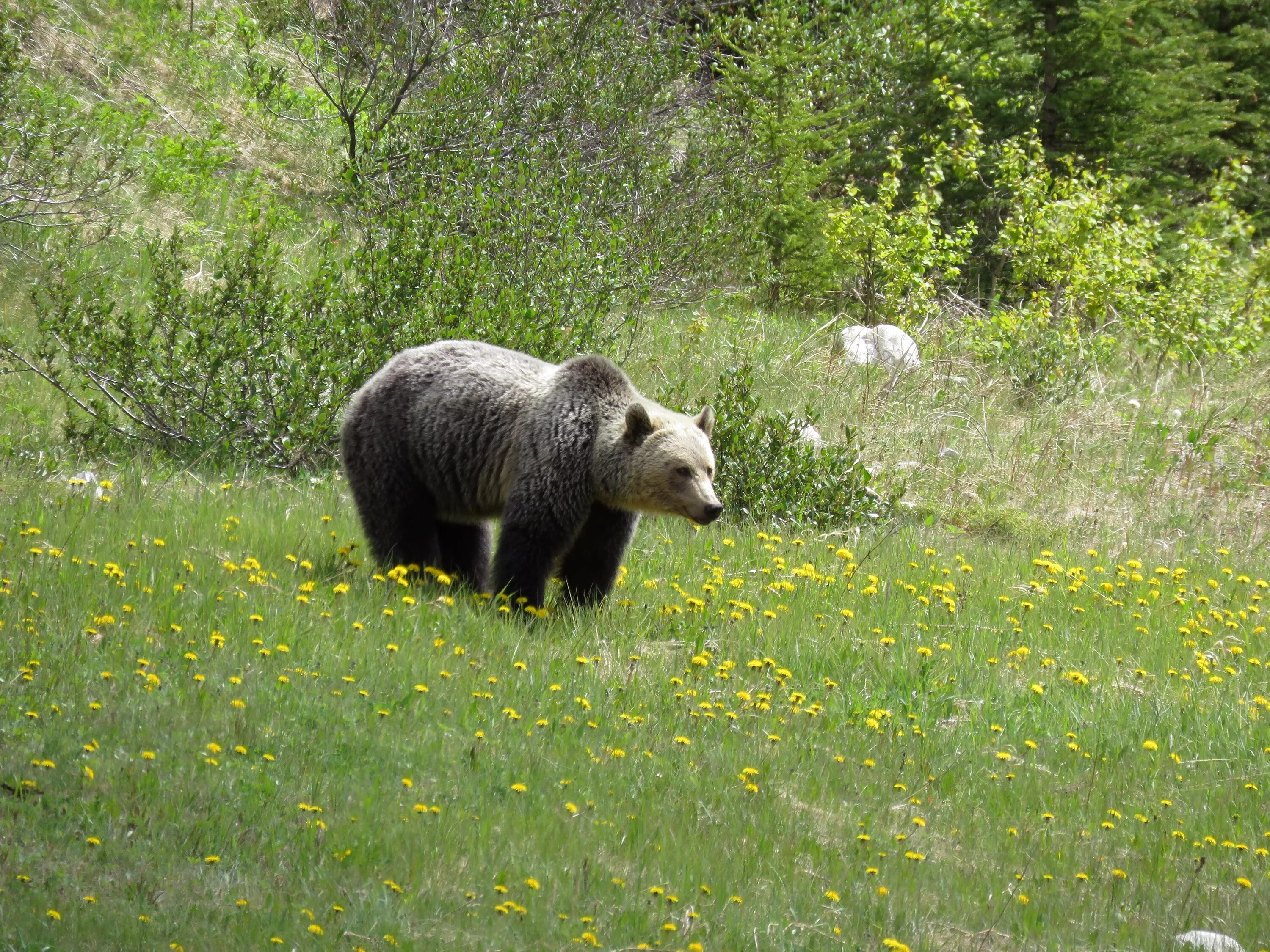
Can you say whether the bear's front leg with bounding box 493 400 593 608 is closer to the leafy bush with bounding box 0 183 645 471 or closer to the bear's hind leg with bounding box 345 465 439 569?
the bear's hind leg with bounding box 345 465 439 569

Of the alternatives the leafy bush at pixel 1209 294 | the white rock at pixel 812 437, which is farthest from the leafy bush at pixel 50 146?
the leafy bush at pixel 1209 294

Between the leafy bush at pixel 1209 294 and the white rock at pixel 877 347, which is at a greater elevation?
the leafy bush at pixel 1209 294

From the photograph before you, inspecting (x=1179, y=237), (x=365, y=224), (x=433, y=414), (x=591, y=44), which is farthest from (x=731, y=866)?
(x=1179, y=237)

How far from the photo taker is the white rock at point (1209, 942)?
501 cm

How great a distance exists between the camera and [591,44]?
51.3 ft

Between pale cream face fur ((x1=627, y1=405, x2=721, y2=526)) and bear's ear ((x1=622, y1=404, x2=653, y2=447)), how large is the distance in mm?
31

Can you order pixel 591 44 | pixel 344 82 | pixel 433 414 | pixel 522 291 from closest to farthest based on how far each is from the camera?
pixel 433 414 < pixel 522 291 < pixel 344 82 < pixel 591 44

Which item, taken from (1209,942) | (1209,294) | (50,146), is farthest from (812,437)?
(1209,942)

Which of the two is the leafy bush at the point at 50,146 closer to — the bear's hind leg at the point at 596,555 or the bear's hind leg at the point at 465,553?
the bear's hind leg at the point at 465,553

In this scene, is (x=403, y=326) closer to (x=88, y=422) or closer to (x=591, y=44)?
(x=88, y=422)

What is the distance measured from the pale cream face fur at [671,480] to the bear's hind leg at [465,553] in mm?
1346

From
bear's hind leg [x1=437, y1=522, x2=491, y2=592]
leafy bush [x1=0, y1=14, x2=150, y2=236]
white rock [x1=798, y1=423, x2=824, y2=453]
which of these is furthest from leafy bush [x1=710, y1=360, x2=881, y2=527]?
leafy bush [x1=0, y1=14, x2=150, y2=236]

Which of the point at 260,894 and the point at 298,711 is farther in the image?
the point at 298,711

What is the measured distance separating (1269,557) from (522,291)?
22.3ft
